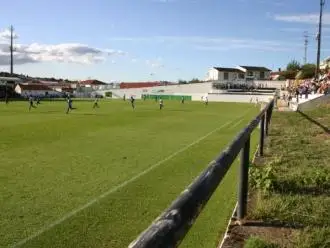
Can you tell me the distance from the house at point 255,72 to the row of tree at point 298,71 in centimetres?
726

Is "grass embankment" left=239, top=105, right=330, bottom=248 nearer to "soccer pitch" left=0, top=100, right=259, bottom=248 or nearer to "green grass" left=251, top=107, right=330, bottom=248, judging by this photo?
"green grass" left=251, top=107, right=330, bottom=248

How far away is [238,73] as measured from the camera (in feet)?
504

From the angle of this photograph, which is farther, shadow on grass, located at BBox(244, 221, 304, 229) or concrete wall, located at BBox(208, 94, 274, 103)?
concrete wall, located at BBox(208, 94, 274, 103)

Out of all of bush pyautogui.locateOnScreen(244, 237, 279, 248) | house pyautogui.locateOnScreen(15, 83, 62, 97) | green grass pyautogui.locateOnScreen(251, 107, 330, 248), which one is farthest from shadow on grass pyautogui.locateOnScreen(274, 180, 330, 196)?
house pyautogui.locateOnScreen(15, 83, 62, 97)

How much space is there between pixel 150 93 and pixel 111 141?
105 metres

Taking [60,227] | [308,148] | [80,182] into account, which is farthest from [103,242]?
[308,148]

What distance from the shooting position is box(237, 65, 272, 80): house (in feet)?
508

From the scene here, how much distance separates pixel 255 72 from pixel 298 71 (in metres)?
21.8

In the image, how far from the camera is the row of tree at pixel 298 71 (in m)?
109

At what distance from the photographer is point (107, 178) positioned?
33.0 feet

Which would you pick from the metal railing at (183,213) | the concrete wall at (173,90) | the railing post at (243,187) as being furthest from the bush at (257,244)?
the concrete wall at (173,90)

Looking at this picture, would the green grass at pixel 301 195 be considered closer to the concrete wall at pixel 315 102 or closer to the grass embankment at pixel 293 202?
the grass embankment at pixel 293 202

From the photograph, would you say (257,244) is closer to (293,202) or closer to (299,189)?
(293,202)

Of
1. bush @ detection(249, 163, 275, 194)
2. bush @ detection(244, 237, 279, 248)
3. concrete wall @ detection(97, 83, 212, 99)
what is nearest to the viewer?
bush @ detection(244, 237, 279, 248)
